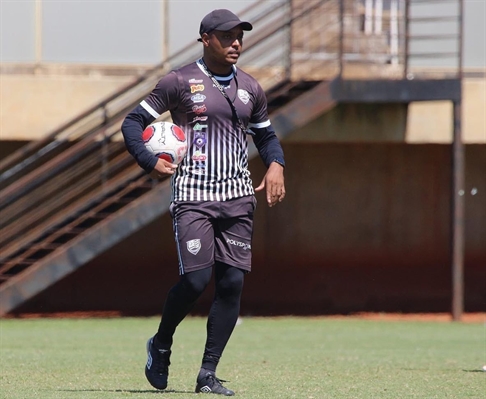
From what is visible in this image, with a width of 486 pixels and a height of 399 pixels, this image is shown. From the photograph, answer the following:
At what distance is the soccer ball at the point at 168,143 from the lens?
6.27m

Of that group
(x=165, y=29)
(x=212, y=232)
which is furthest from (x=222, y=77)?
(x=165, y=29)

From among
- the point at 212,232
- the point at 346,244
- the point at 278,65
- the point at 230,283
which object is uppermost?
the point at 278,65

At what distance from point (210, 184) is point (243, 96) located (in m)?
0.57

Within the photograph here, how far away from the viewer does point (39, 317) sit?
52.5 ft

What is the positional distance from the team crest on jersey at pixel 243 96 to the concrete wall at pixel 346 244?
32.9 ft

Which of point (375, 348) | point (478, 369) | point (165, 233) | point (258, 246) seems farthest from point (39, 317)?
point (478, 369)

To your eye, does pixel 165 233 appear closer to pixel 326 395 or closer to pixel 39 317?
pixel 39 317

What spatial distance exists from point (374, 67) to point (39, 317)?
5.95 metres

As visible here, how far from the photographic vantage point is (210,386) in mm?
6281

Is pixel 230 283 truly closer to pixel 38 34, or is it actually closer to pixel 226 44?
pixel 226 44

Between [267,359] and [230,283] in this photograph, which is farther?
[267,359]

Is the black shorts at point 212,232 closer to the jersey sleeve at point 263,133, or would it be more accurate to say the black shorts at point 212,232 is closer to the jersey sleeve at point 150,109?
the jersey sleeve at point 263,133

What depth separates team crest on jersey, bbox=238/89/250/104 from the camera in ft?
21.5

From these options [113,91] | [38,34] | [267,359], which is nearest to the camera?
[267,359]
